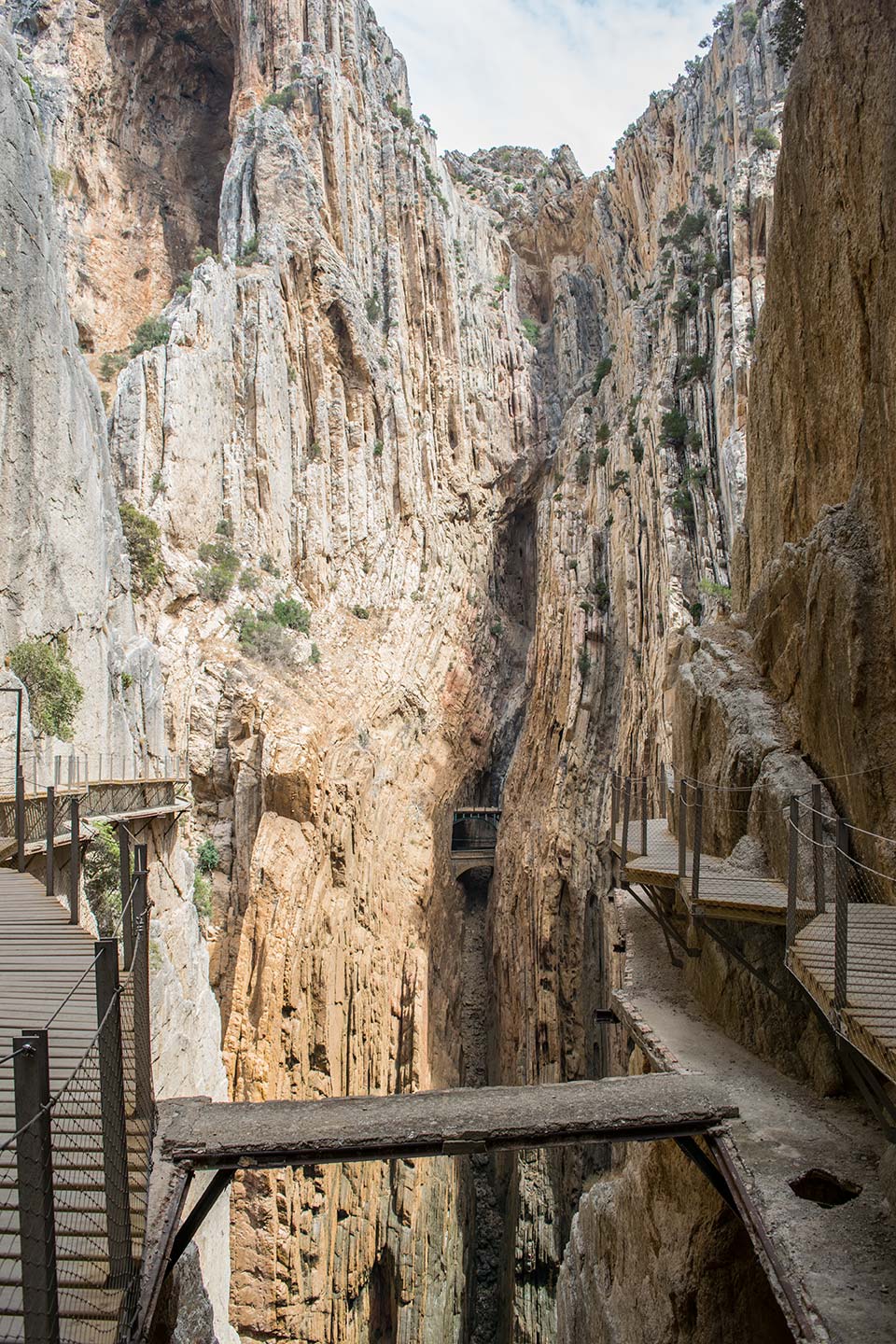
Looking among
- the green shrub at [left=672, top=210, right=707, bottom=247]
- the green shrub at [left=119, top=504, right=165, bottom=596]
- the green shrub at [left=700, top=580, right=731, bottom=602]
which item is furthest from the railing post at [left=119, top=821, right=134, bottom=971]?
the green shrub at [left=672, top=210, right=707, bottom=247]

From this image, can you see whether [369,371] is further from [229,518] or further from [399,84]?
[399,84]

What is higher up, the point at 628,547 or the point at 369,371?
the point at 369,371

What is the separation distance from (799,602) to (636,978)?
17.2 feet

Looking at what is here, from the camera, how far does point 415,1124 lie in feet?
19.4

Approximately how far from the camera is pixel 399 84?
141 ft

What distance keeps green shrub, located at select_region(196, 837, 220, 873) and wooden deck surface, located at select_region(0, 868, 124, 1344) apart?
51.1 ft

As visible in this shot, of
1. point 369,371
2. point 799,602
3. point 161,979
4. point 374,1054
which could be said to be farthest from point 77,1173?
point 369,371

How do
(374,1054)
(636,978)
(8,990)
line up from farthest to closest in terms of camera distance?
(374,1054)
(636,978)
(8,990)

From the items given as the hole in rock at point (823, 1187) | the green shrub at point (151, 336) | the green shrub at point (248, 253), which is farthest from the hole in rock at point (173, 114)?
the hole in rock at point (823, 1187)

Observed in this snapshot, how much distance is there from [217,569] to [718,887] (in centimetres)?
2222

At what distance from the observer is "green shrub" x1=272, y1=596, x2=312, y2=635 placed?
27.9m

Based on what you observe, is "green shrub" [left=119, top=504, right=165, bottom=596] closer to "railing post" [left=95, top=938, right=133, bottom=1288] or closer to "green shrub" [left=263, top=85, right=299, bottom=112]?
"green shrub" [left=263, top=85, right=299, bottom=112]

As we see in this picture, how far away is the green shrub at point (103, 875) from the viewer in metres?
13.1

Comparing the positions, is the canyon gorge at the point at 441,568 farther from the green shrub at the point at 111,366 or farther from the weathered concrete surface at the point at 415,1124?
the weathered concrete surface at the point at 415,1124
